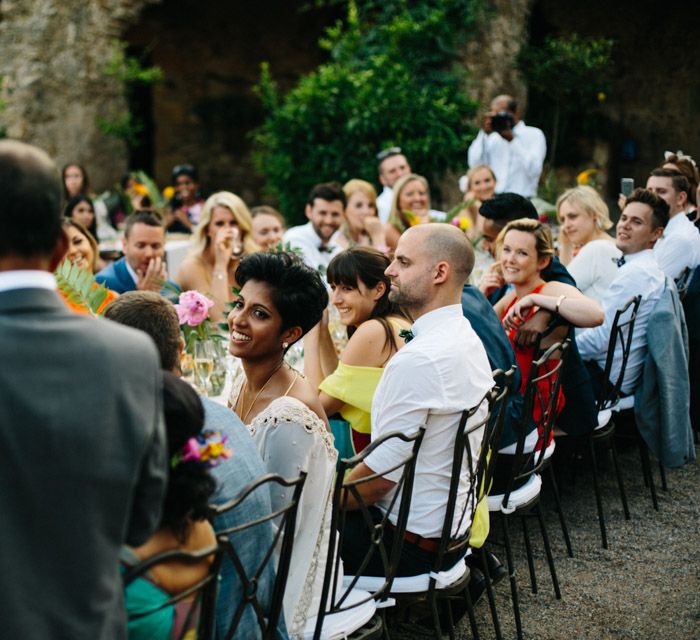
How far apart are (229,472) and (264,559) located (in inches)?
7.8

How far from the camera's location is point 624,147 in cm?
1344

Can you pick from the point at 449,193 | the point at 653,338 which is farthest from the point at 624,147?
the point at 653,338

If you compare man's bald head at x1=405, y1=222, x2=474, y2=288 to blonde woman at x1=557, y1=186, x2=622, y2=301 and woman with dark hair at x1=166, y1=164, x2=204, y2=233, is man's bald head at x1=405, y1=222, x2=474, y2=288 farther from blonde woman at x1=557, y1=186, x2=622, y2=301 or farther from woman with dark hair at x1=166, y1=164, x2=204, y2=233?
woman with dark hair at x1=166, y1=164, x2=204, y2=233

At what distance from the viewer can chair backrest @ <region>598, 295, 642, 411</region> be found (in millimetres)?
3902

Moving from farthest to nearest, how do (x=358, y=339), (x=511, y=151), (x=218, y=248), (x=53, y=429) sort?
(x=511, y=151), (x=218, y=248), (x=358, y=339), (x=53, y=429)

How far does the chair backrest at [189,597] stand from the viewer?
1496 millimetres

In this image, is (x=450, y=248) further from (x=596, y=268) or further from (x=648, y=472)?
(x=596, y=268)

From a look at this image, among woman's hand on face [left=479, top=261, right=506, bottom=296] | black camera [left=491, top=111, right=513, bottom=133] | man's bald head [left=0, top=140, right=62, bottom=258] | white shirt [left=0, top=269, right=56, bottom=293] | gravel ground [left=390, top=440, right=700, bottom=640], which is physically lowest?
gravel ground [left=390, top=440, right=700, bottom=640]

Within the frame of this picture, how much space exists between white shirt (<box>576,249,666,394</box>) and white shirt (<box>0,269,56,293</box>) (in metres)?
3.45

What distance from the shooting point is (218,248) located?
17.6ft

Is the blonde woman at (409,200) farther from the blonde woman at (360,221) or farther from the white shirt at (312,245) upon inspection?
the white shirt at (312,245)

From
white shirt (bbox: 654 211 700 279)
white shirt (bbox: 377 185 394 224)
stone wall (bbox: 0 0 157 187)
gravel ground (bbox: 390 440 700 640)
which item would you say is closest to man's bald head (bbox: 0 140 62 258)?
gravel ground (bbox: 390 440 700 640)

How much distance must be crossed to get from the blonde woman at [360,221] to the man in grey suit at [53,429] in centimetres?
539

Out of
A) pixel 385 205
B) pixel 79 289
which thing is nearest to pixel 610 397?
pixel 79 289
